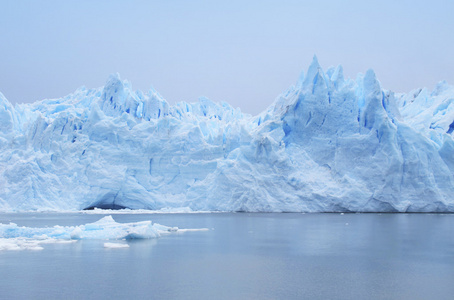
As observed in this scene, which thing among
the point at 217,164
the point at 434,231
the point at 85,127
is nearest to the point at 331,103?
the point at 217,164

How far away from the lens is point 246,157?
26.2m

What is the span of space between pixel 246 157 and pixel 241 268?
16376 mm

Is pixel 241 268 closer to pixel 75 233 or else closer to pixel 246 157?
pixel 75 233

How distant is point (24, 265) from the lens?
10078 mm

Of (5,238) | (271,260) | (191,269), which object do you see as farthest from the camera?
(5,238)

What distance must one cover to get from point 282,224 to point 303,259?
8.87m

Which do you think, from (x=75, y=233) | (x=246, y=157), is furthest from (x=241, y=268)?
(x=246, y=157)

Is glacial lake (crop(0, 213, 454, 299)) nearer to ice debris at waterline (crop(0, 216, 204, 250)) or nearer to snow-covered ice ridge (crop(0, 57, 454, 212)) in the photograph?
ice debris at waterline (crop(0, 216, 204, 250))

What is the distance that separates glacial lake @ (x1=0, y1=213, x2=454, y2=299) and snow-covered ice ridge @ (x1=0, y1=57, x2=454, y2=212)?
9.46m

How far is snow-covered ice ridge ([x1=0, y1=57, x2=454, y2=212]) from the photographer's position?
81.7ft

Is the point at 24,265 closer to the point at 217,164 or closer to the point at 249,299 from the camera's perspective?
the point at 249,299

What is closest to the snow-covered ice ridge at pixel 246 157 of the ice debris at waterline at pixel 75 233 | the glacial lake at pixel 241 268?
the glacial lake at pixel 241 268

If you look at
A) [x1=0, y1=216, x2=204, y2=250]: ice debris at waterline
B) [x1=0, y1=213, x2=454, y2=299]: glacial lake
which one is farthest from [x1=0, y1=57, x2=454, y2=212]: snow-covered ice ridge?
[x1=0, y1=216, x2=204, y2=250]: ice debris at waterline

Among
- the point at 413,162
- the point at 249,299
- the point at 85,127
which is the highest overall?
the point at 85,127
